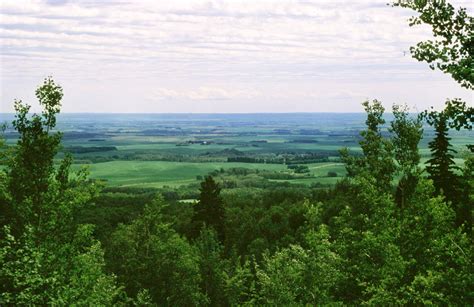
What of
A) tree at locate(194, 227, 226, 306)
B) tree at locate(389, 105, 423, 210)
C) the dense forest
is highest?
tree at locate(389, 105, 423, 210)

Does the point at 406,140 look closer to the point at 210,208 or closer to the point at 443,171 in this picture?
the point at 443,171

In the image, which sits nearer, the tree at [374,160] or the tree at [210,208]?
the tree at [374,160]

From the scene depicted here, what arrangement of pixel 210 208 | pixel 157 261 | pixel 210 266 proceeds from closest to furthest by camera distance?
pixel 157 261
pixel 210 266
pixel 210 208

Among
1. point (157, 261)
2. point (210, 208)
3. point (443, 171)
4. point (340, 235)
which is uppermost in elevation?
point (443, 171)

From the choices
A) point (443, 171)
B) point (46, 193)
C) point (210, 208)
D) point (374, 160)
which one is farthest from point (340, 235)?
point (210, 208)

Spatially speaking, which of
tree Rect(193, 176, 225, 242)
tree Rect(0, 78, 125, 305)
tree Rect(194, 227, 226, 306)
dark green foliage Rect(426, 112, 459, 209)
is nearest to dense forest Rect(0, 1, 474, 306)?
tree Rect(0, 78, 125, 305)

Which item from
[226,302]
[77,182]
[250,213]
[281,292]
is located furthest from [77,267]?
[250,213]

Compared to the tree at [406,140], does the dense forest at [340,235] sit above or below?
below

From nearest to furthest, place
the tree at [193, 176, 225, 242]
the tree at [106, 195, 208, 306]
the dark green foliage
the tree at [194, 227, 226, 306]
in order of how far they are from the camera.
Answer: the tree at [106, 195, 208, 306]
the dark green foliage
the tree at [194, 227, 226, 306]
the tree at [193, 176, 225, 242]

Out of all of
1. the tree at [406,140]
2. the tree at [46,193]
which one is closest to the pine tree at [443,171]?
the tree at [406,140]

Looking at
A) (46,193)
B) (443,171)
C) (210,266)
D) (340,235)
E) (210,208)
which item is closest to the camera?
(46,193)

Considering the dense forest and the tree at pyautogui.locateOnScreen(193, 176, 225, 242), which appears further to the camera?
the tree at pyautogui.locateOnScreen(193, 176, 225, 242)

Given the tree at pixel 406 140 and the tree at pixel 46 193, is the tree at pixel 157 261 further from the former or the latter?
the tree at pixel 406 140

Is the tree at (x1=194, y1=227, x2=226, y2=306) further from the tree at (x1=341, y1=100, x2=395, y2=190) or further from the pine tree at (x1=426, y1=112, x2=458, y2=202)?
the tree at (x1=341, y1=100, x2=395, y2=190)
